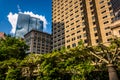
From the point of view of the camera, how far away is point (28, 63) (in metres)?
17.2

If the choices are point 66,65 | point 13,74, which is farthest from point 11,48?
point 66,65

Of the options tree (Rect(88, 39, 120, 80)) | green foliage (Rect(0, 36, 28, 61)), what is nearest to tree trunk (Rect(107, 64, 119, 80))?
tree (Rect(88, 39, 120, 80))

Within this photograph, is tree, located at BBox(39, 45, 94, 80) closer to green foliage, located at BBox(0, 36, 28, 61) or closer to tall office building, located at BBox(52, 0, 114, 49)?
green foliage, located at BBox(0, 36, 28, 61)

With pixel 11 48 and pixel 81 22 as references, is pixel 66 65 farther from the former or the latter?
pixel 81 22

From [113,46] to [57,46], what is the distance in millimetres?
59905

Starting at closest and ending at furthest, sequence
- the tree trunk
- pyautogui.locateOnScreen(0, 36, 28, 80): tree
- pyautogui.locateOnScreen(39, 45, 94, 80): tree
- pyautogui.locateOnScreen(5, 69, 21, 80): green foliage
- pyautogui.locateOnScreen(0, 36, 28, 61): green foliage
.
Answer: the tree trunk < pyautogui.locateOnScreen(39, 45, 94, 80): tree < pyautogui.locateOnScreen(5, 69, 21, 80): green foliage < pyautogui.locateOnScreen(0, 36, 28, 80): tree < pyautogui.locateOnScreen(0, 36, 28, 61): green foliage

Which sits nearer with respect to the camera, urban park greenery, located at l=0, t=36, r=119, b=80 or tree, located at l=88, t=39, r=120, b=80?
tree, located at l=88, t=39, r=120, b=80

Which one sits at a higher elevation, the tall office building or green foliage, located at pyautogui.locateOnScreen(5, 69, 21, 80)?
the tall office building

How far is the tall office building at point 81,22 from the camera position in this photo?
5906 centimetres

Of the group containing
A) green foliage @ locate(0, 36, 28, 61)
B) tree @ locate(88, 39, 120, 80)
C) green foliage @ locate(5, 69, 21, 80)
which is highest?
green foliage @ locate(0, 36, 28, 61)

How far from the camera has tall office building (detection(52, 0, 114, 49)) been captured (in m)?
59.1

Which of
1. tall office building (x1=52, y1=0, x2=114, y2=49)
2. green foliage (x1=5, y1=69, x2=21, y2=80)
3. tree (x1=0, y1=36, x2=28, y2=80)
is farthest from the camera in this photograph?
tall office building (x1=52, y1=0, x2=114, y2=49)

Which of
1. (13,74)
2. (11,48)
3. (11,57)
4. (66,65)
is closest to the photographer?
(66,65)

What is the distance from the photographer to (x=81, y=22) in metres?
65.5
